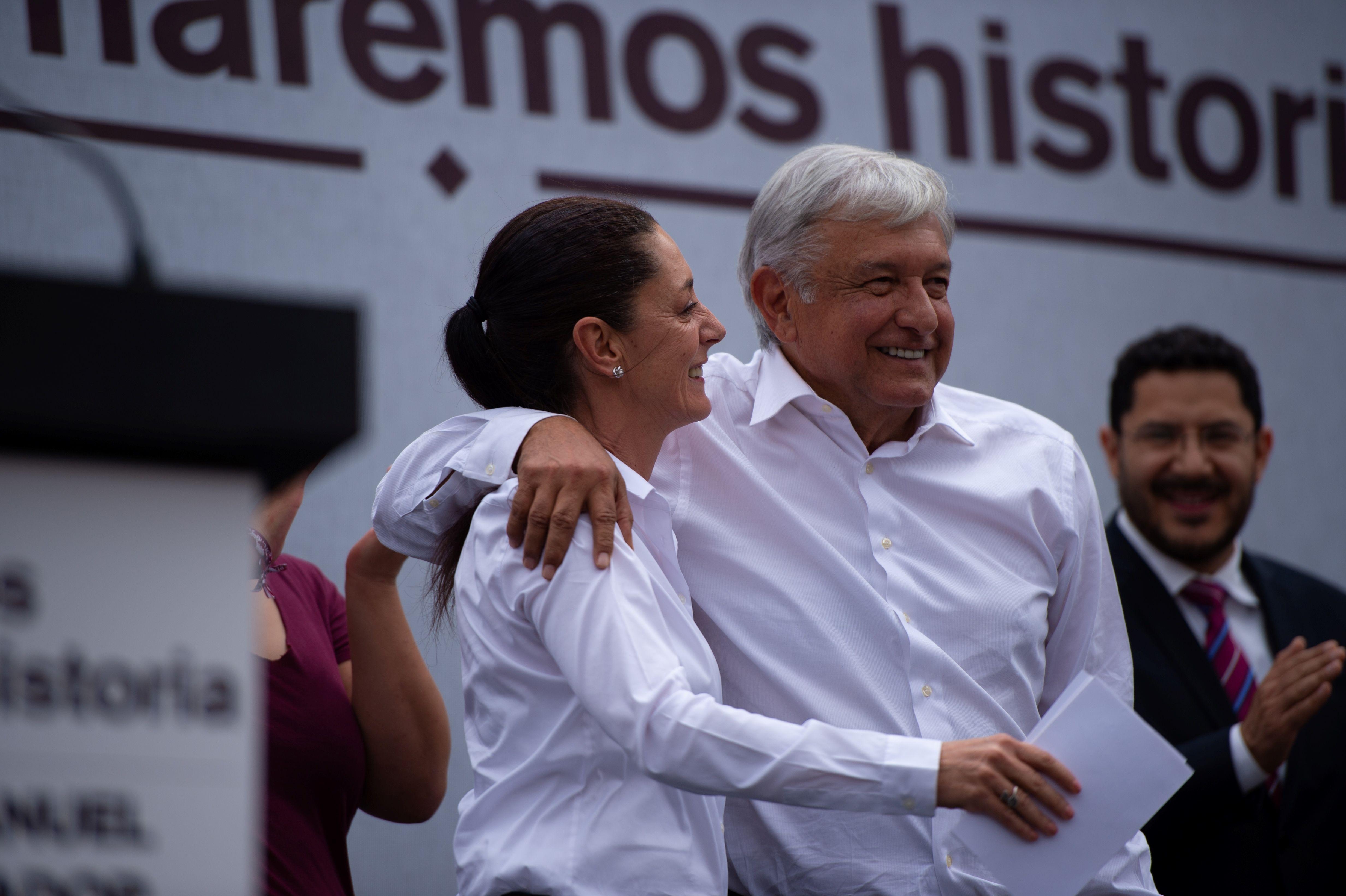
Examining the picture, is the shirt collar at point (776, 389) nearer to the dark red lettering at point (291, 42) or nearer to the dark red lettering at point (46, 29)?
the dark red lettering at point (291, 42)

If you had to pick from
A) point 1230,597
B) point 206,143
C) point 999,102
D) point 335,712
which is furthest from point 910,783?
point 999,102

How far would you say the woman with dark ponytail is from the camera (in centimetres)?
145

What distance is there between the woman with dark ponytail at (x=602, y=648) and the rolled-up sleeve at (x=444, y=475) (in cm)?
4

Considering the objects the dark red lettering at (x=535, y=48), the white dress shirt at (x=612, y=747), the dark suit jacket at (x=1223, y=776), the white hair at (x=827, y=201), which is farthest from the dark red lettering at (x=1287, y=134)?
the white dress shirt at (x=612, y=747)

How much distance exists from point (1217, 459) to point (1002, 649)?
4.39 feet

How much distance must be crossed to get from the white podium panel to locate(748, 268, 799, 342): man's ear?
1.35 m

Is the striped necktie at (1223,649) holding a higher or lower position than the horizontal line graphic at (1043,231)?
lower

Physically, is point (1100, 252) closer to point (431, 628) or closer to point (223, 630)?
point (431, 628)

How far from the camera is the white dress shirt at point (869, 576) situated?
71.7 inches

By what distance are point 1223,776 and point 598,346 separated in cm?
150

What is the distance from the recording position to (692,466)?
1966 millimetres

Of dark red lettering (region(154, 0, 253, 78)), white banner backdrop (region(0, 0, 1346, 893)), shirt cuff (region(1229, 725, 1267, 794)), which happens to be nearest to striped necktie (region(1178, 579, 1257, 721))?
shirt cuff (region(1229, 725, 1267, 794))

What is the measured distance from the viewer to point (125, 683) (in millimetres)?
814

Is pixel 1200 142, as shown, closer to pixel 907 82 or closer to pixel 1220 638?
pixel 907 82
